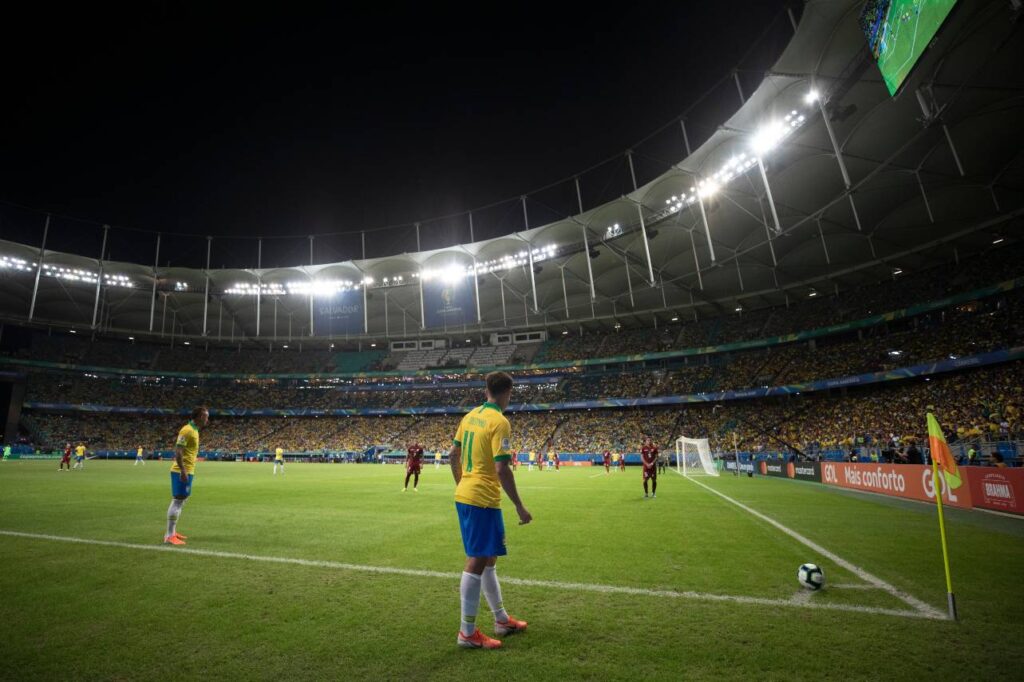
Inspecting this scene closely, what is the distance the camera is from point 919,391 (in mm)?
32281

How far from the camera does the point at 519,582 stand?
18.4ft

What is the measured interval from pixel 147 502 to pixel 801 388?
42.7 m

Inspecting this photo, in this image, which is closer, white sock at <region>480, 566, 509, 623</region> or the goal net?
white sock at <region>480, 566, 509, 623</region>

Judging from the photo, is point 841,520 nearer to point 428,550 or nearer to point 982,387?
point 428,550

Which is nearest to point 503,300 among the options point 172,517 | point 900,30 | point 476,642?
point 900,30

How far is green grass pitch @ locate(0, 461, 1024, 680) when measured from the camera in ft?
11.1

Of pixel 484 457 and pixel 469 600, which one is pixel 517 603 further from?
pixel 484 457

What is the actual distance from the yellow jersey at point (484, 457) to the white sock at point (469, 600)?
593mm

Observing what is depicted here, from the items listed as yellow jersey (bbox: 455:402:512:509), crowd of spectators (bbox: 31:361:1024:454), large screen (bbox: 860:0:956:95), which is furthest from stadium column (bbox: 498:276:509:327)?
yellow jersey (bbox: 455:402:512:509)

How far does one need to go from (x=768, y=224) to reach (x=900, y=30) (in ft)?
76.1

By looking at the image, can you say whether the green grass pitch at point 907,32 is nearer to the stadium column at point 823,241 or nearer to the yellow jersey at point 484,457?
the yellow jersey at point 484,457

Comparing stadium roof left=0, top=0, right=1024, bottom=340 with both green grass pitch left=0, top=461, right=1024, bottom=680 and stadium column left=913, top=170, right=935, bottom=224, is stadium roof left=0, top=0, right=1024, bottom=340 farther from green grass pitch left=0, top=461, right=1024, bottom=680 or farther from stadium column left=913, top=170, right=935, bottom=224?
green grass pitch left=0, top=461, right=1024, bottom=680

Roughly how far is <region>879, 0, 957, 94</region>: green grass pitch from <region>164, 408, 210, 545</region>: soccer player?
17475 millimetres

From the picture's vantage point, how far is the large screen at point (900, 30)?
11.0 meters
